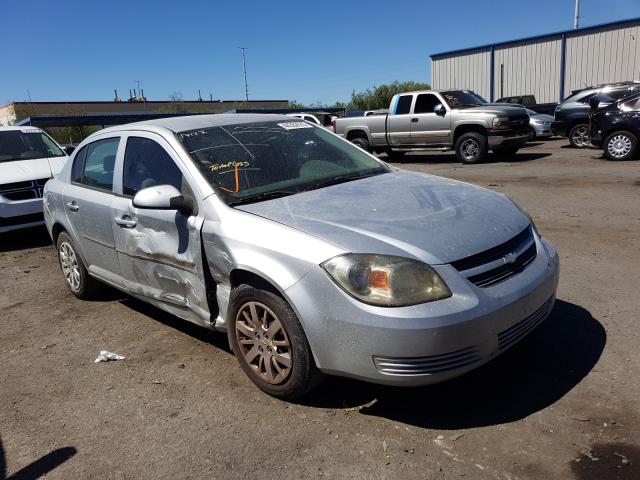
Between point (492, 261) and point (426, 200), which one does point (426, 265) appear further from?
point (426, 200)

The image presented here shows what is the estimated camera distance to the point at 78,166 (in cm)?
509

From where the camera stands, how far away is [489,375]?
11.1ft

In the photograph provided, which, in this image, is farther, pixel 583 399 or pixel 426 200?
pixel 426 200

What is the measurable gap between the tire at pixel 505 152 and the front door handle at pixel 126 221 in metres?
12.3

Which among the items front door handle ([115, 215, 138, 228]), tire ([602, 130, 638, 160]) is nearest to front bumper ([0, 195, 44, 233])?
front door handle ([115, 215, 138, 228])

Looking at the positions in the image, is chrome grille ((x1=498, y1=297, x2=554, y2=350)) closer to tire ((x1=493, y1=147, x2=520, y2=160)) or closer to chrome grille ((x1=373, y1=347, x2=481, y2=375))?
chrome grille ((x1=373, y1=347, x2=481, y2=375))

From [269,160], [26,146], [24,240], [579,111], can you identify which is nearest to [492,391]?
[269,160]

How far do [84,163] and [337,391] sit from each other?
10.6 ft

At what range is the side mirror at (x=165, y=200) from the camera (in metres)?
3.46

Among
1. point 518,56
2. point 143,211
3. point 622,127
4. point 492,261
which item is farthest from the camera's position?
point 518,56

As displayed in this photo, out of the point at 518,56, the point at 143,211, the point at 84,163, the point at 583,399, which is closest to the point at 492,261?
the point at 583,399

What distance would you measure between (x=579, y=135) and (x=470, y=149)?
394 centimetres

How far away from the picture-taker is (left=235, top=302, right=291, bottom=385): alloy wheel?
3.08 meters

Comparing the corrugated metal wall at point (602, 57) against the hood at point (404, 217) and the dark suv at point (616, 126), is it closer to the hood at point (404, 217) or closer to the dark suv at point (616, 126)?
the dark suv at point (616, 126)
